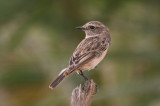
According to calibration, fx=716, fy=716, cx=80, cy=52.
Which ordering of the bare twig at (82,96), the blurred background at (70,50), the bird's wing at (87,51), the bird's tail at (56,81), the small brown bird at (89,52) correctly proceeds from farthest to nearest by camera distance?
the blurred background at (70,50)
the bird's wing at (87,51)
the small brown bird at (89,52)
the bird's tail at (56,81)
the bare twig at (82,96)

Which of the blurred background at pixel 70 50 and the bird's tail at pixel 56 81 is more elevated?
the blurred background at pixel 70 50

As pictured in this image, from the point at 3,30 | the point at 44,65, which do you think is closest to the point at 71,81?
the point at 44,65

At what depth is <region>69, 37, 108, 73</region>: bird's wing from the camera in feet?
27.5

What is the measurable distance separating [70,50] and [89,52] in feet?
7.38

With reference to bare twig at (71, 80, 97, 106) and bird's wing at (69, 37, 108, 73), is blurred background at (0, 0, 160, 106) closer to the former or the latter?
bird's wing at (69, 37, 108, 73)

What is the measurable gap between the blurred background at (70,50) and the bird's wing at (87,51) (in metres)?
1.08

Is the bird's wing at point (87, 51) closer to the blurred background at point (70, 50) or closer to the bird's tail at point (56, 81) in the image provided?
the bird's tail at point (56, 81)

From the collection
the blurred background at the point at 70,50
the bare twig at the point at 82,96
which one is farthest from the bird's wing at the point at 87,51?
the blurred background at the point at 70,50

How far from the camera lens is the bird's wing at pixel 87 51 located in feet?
27.5

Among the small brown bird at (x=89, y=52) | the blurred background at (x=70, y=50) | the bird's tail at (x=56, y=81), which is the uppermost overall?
the blurred background at (x=70, y=50)

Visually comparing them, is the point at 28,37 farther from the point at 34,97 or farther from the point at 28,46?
the point at 34,97

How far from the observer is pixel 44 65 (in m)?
10.9

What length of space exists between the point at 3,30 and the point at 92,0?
1480 millimetres

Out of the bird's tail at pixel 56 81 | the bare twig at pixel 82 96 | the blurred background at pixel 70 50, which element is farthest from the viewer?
the blurred background at pixel 70 50
